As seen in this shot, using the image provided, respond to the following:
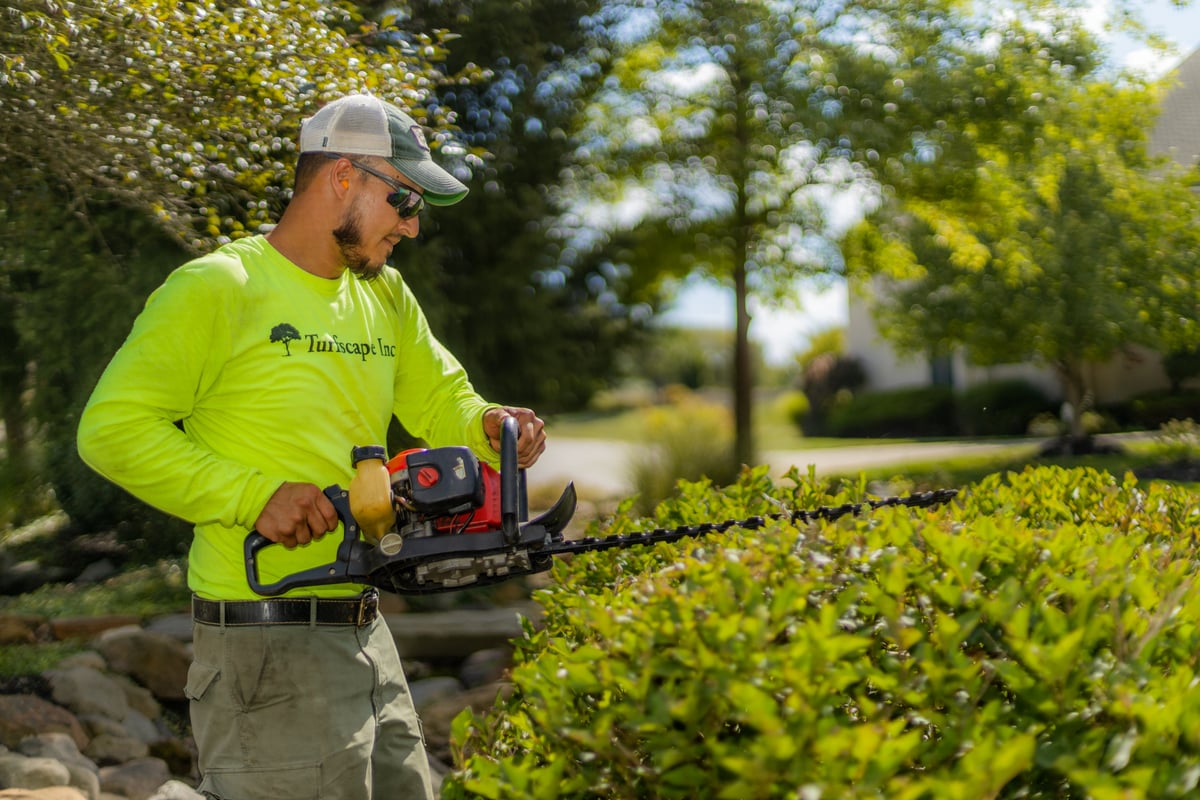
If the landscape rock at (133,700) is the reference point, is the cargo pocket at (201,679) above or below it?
above

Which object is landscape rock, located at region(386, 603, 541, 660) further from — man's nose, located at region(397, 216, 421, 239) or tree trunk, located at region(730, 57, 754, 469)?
tree trunk, located at region(730, 57, 754, 469)

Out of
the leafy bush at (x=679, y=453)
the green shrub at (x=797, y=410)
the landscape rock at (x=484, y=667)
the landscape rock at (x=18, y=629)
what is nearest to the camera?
the landscape rock at (x=18, y=629)

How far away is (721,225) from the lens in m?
15.4

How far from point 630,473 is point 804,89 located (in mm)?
5285

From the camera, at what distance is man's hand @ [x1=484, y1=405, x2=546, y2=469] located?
9.20ft

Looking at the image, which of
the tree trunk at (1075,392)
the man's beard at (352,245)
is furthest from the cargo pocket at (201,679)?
the tree trunk at (1075,392)

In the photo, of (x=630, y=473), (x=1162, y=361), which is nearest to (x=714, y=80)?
(x=630, y=473)

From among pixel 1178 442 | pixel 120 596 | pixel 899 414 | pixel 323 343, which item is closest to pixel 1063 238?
pixel 1178 442

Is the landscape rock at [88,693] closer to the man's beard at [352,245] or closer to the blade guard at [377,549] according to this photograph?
the blade guard at [377,549]

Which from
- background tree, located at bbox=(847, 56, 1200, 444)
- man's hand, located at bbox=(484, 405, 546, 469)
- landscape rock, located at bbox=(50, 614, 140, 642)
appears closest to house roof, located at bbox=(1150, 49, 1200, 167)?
background tree, located at bbox=(847, 56, 1200, 444)

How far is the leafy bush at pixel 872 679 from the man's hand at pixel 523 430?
0.54 meters

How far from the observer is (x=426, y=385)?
10.6 ft

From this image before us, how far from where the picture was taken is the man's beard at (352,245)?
9.16 feet

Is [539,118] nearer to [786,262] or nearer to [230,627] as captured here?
[786,262]
